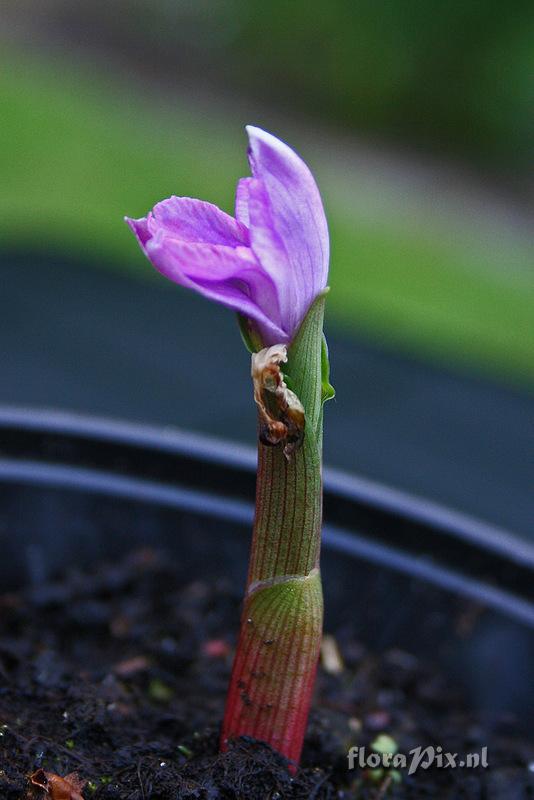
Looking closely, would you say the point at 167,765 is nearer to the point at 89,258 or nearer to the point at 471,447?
the point at 471,447

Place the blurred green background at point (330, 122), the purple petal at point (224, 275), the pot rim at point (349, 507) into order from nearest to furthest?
the purple petal at point (224, 275) < the pot rim at point (349, 507) < the blurred green background at point (330, 122)

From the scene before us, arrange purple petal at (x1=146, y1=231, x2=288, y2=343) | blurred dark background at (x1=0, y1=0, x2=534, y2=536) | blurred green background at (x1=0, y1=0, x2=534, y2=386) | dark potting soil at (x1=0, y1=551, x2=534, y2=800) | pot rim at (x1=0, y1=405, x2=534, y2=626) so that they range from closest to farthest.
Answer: purple petal at (x1=146, y1=231, x2=288, y2=343)
dark potting soil at (x1=0, y1=551, x2=534, y2=800)
pot rim at (x1=0, y1=405, x2=534, y2=626)
blurred dark background at (x1=0, y1=0, x2=534, y2=536)
blurred green background at (x1=0, y1=0, x2=534, y2=386)

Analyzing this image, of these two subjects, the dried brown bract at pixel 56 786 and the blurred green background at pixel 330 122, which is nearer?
the dried brown bract at pixel 56 786

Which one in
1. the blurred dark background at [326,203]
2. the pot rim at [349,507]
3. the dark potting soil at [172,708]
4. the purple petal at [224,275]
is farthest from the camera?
the blurred dark background at [326,203]

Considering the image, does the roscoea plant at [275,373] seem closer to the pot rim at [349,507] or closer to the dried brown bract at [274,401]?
the dried brown bract at [274,401]

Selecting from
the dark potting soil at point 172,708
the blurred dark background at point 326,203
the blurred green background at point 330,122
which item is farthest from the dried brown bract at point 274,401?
the blurred green background at point 330,122

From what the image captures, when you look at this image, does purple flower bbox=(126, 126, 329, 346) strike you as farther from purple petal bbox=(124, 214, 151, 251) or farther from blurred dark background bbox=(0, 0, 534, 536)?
blurred dark background bbox=(0, 0, 534, 536)

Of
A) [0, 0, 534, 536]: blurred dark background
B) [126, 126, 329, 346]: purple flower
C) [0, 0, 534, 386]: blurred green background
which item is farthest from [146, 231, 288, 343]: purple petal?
[0, 0, 534, 386]: blurred green background
